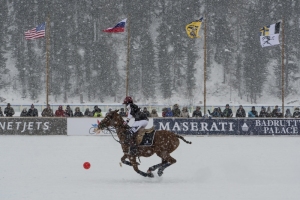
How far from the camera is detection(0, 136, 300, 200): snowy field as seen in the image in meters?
9.69

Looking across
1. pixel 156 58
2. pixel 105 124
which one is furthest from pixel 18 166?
pixel 156 58

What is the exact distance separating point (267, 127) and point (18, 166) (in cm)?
1636

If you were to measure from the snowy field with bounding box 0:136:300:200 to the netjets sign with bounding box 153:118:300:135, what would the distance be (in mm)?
6462

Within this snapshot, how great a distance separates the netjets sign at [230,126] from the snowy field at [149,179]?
6462mm

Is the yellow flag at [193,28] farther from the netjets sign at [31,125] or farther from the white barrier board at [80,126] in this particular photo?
the netjets sign at [31,125]

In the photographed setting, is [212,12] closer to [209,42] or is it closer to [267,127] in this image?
[209,42]

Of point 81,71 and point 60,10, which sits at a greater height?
point 60,10

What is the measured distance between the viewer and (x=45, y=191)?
391 inches

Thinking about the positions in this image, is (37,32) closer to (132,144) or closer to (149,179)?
(132,144)

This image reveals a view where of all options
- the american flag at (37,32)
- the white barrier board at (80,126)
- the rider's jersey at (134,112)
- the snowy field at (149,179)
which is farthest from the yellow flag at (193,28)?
the rider's jersey at (134,112)

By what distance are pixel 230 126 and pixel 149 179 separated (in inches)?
615

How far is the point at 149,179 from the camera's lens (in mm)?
12273

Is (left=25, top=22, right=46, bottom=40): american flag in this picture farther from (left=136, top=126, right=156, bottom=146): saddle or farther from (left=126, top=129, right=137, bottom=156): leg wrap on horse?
(left=136, top=126, right=156, bottom=146): saddle

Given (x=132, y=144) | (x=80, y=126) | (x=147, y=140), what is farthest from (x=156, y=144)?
(x=80, y=126)
